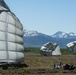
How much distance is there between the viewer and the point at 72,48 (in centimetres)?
10106

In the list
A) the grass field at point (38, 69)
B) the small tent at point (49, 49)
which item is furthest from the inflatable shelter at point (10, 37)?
the small tent at point (49, 49)

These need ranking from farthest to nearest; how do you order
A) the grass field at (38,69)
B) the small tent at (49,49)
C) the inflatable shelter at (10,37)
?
the small tent at (49,49)
the inflatable shelter at (10,37)
the grass field at (38,69)

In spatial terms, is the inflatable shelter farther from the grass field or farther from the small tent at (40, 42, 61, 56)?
the small tent at (40, 42, 61, 56)

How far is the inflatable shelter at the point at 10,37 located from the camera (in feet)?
117

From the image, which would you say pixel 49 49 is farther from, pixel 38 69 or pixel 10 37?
pixel 38 69

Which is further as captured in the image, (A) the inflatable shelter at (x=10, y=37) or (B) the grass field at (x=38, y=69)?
(A) the inflatable shelter at (x=10, y=37)

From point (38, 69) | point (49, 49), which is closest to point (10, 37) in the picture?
point (38, 69)

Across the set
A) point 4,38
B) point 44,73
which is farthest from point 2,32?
point 44,73

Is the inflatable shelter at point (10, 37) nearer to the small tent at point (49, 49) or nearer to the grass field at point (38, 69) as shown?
the grass field at point (38, 69)

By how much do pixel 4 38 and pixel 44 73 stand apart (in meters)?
6.98

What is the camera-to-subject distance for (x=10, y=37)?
36781 millimetres

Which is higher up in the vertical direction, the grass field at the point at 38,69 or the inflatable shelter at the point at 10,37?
the inflatable shelter at the point at 10,37

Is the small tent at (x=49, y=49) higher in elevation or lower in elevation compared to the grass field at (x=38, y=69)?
higher

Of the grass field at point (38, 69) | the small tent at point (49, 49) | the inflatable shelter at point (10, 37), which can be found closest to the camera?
the grass field at point (38, 69)
